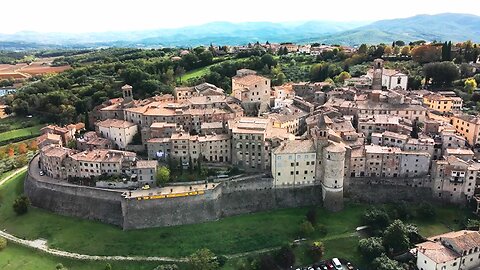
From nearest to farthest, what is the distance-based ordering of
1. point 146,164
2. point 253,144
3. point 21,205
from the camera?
point 146,164
point 253,144
point 21,205

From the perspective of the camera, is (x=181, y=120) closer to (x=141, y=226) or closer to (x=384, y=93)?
(x=141, y=226)

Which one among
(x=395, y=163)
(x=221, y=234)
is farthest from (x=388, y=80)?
(x=221, y=234)

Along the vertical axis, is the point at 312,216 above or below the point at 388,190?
below

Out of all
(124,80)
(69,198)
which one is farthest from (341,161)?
(124,80)

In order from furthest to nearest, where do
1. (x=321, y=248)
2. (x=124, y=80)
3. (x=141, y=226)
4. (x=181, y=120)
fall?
(x=124, y=80) < (x=181, y=120) < (x=141, y=226) < (x=321, y=248)

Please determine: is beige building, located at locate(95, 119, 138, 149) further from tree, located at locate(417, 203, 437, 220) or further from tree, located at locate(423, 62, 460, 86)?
tree, located at locate(423, 62, 460, 86)

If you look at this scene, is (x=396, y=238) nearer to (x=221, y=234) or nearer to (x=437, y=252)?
(x=437, y=252)
